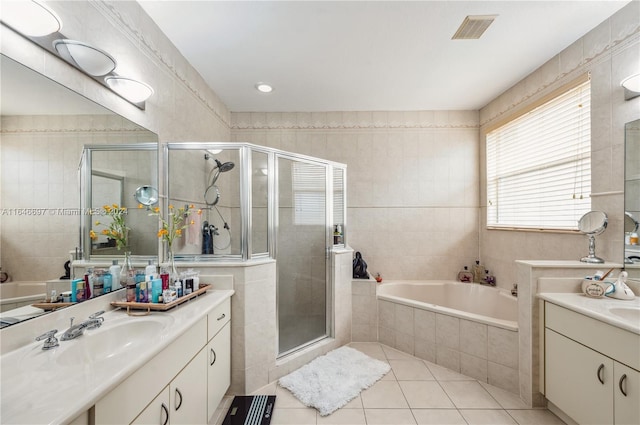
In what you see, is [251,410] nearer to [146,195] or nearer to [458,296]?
[146,195]

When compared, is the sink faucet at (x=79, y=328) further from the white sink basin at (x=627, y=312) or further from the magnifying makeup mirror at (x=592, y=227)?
the magnifying makeup mirror at (x=592, y=227)

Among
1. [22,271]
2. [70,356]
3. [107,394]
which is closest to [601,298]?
[107,394]

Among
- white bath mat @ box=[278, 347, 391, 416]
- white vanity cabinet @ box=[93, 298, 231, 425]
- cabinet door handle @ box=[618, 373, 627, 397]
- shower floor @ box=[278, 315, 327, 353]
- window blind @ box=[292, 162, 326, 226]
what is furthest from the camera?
window blind @ box=[292, 162, 326, 226]

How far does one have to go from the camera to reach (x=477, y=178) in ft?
10.8

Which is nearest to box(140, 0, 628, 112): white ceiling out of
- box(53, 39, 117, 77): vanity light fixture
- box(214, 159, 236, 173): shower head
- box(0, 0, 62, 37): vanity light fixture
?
box(53, 39, 117, 77): vanity light fixture

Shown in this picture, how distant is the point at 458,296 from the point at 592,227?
5.08 feet

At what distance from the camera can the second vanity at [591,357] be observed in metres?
1.24

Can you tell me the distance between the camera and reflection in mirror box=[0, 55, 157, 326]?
94 centimetres

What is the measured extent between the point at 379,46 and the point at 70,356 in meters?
2.60

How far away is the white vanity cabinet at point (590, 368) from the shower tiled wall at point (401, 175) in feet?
5.29

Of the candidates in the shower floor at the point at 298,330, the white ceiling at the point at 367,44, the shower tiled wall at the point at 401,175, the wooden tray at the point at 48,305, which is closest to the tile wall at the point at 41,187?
the wooden tray at the point at 48,305

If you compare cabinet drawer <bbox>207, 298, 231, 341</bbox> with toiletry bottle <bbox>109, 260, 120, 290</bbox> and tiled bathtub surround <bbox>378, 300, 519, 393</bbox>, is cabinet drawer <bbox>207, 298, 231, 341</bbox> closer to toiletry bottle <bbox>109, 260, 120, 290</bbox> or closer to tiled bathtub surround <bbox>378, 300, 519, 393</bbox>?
toiletry bottle <bbox>109, 260, 120, 290</bbox>

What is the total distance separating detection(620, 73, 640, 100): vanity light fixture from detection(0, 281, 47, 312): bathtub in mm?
3353

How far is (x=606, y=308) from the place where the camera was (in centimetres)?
144
